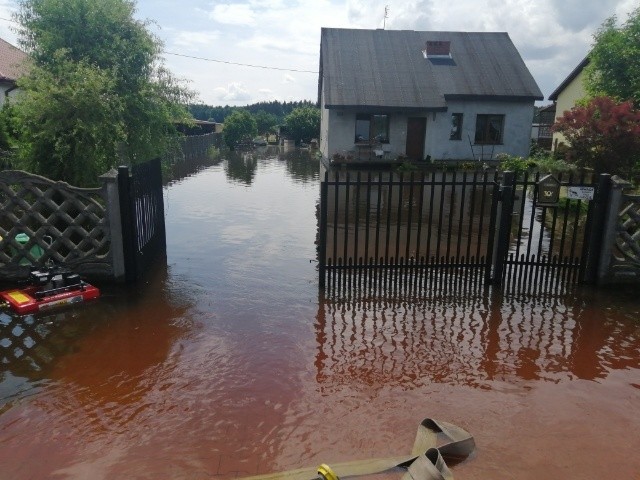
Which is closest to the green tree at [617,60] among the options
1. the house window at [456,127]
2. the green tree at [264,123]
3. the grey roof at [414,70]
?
the grey roof at [414,70]

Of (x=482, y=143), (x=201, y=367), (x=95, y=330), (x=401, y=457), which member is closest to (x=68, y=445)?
(x=201, y=367)

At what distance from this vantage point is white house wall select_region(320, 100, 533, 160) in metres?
23.9

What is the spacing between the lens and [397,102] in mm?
23250

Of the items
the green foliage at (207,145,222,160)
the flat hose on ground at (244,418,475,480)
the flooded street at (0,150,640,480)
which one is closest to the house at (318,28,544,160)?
the green foliage at (207,145,222,160)

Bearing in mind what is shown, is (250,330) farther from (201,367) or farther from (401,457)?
(401,457)

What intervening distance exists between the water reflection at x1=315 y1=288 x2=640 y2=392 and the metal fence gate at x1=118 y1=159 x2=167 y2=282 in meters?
2.93

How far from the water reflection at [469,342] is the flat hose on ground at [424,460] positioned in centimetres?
82

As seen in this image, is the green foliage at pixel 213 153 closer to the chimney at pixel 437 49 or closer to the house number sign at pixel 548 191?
the chimney at pixel 437 49

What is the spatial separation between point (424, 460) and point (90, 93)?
25.5ft

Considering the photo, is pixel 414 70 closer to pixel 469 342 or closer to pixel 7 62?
pixel 7 62

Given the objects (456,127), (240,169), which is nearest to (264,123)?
(240,169)

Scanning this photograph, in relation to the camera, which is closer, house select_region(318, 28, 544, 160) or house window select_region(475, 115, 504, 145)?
house select_region(318, 28, 544, 160)

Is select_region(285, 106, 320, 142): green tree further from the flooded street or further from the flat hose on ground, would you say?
the flat hose on ground

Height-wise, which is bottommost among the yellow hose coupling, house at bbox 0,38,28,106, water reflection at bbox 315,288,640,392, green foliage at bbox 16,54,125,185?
water reflection at bbox 315,288,640,392
